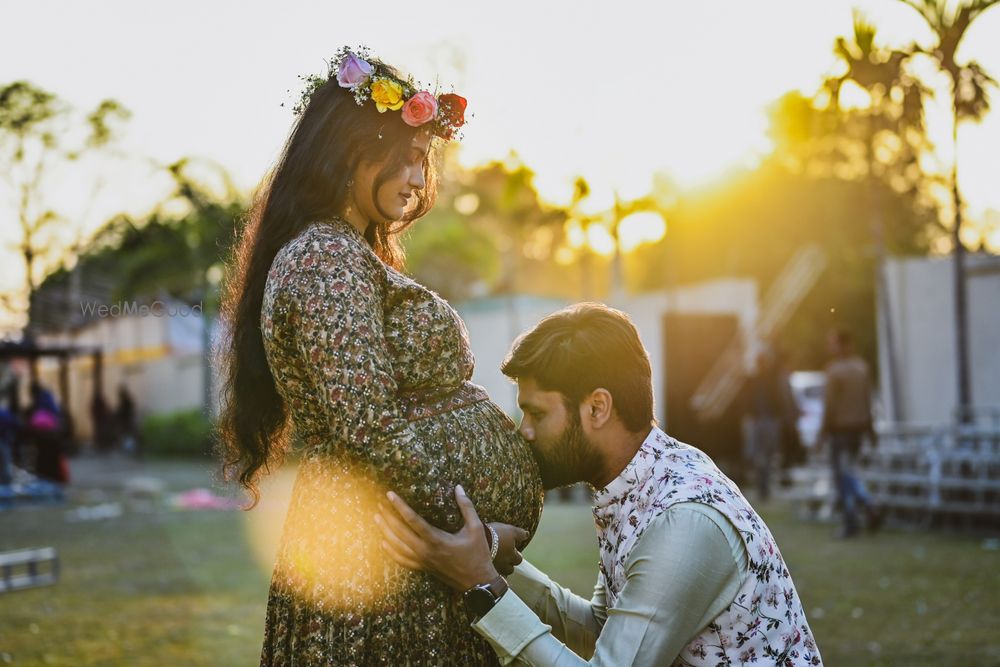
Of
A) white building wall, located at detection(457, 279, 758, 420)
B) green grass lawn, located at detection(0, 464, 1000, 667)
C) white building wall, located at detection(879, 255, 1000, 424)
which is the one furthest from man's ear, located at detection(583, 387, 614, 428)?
white building wall, located at detection(879, 255, 1000, 424)

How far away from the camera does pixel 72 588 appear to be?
8.71 m

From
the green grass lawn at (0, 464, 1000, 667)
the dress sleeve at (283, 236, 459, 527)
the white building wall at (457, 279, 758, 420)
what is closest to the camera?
the dress sleeve at (283, 236, 459, 527)

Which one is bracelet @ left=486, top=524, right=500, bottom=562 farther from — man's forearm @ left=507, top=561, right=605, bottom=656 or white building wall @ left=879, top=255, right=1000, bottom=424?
white building wall @ left=879, top=255, right=1000, bottom=424

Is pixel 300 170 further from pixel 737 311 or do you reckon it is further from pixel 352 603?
pixel 737 311

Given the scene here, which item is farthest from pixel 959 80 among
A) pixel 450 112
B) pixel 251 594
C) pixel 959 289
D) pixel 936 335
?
pixel 450 112

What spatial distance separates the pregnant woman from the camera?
2316 mm

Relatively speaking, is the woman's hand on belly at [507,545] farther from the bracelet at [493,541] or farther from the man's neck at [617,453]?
the man's neck at [617,453]

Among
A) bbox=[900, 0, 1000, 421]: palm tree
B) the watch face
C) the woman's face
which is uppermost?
bbox=[900, 0, 1000, 421]: palm tree

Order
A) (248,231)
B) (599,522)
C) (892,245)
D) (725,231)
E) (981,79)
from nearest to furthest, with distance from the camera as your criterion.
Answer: (599,522)
(248,231)
(981,79)
(892,245)
(725,231)

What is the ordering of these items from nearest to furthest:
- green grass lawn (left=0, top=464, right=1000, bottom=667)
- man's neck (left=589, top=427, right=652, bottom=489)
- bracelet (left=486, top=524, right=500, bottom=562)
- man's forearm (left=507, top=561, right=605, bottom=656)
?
bracelet (left=486, top=524, right=500, bottom=562) < man's neck (left=589, top=427, right=652, bottom=489) < man's forearm (left=507, top=561, right=605, bottom=656) < green grass lawn (left=0, top=464, right=1000, bottom=667)

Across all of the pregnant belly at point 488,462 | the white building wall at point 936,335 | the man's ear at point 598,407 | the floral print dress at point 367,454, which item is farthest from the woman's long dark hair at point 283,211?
the white building wall at point 936,335

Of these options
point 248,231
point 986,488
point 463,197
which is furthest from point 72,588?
point 463,197

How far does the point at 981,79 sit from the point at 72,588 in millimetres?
11599

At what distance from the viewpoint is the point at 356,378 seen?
89.7 inches
